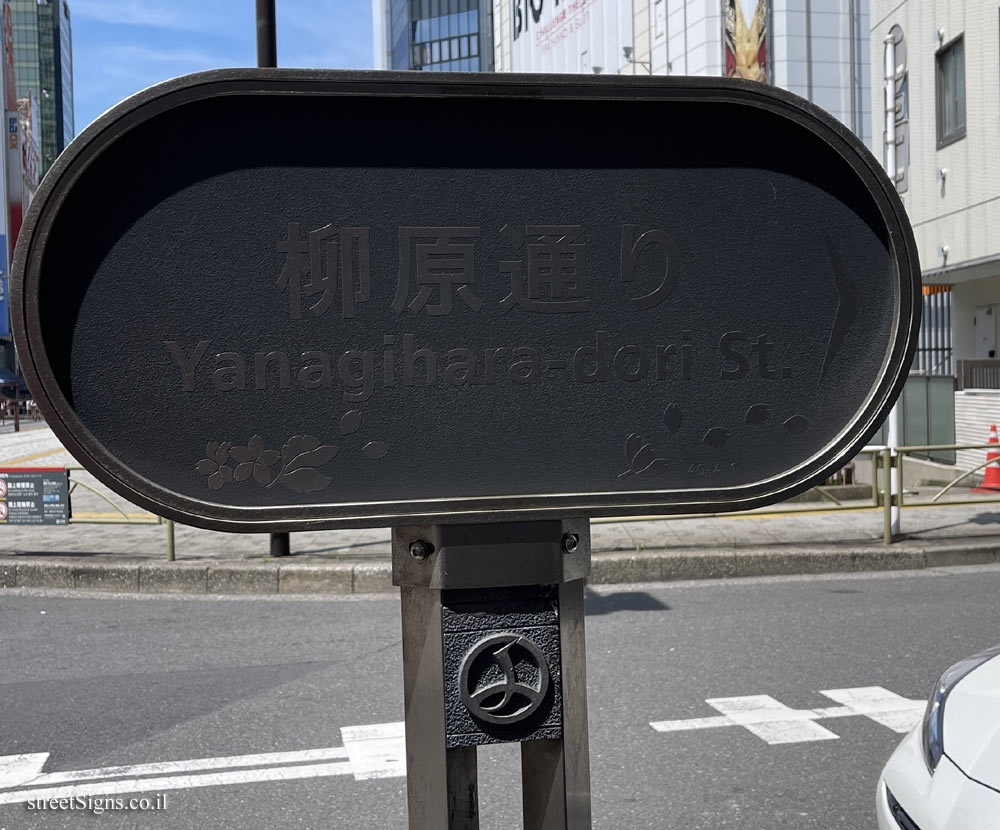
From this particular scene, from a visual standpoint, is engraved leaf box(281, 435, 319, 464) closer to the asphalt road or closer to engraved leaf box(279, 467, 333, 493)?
engraved leaf box(279, 467, 333, 493)

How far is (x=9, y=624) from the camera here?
24.0 ft

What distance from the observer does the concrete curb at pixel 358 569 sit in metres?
8.34

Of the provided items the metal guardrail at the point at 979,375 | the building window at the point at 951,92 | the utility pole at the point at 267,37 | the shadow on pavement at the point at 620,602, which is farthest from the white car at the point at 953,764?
the building window at the point at 951,92

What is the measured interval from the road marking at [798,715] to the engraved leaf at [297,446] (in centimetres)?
370

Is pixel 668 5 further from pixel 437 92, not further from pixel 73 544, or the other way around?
pixel 437 92

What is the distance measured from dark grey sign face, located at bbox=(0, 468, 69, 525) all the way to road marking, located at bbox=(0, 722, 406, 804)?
16.0 feet

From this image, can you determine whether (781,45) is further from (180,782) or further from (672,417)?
(672,417)

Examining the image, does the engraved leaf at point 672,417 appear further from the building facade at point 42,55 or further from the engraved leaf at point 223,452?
the building facade at point 42,55

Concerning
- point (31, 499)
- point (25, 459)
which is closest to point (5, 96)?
point (25, 459)

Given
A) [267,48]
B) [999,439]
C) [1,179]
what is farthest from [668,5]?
[1,179]

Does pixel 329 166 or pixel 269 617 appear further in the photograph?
pixel 269 617

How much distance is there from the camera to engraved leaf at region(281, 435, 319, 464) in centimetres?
163

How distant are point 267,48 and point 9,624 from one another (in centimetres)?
502

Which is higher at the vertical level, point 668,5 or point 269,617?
point 668,5
